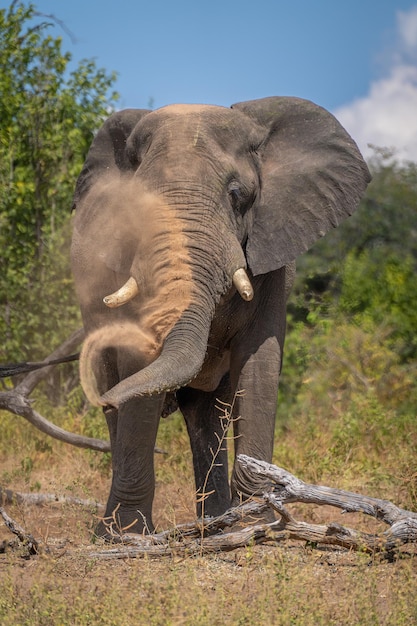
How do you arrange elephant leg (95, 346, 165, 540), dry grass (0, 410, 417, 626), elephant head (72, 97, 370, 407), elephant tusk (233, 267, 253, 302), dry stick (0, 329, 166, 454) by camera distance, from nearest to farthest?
1. dry grass (0, 410, 417, 626)
2. elephant head (72, 97, 370, 407)
3. elephant tusk (233, 267, 253, 302)
4. elephant leg (95, 346, 165, 540)
5. dry stick (0, 329, 166, 454)

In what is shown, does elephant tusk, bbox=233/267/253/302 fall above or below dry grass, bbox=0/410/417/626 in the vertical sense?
above

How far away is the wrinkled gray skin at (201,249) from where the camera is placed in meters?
5.38

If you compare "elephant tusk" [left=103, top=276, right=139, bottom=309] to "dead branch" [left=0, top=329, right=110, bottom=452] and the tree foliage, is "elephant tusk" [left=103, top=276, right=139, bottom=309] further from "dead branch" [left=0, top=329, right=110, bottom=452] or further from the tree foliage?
the tree foliage

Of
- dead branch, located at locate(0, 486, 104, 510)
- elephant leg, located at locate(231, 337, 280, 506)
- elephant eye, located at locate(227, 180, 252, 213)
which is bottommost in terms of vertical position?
dead branch, located at locate(0, 486, 104, 510)

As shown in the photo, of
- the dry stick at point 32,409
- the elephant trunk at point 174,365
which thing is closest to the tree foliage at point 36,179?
the dry stick at point 32,409

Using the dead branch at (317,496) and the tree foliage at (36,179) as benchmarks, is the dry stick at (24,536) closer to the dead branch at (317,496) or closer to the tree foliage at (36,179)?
the dead branch at (317,496)

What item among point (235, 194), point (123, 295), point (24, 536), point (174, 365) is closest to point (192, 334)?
point (174, 365)

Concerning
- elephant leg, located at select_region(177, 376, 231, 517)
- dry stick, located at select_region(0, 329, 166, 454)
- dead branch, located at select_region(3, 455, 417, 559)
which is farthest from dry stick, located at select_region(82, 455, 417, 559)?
dry stick, located at select_region(0, 329, 166, 454)

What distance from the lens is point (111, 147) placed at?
6.61 m

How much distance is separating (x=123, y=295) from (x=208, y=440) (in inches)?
72.7

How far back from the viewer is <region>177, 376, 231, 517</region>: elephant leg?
22.3 feet

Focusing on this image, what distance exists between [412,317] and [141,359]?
25.5 ft

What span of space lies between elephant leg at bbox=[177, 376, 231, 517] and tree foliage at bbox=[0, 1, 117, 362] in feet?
11.3

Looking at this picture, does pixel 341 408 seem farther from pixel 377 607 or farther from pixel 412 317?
pixel 377 607
